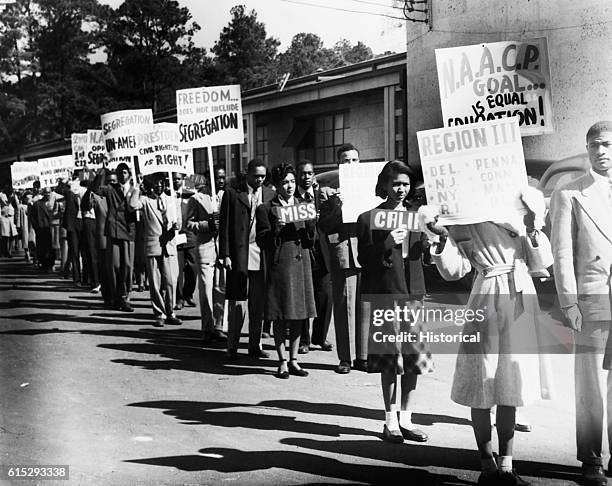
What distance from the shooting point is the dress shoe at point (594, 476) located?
4.54 metres

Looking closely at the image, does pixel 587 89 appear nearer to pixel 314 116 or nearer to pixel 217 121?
pixel 314 116

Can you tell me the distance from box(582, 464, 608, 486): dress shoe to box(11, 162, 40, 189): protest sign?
59.2 ft

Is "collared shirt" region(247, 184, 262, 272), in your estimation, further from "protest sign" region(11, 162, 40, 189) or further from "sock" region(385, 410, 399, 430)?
"protest sign" region(11, 162, 40, 189)

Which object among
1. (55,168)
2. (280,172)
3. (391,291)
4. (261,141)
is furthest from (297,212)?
(55,168)

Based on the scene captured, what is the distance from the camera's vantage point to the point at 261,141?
43.5 ft

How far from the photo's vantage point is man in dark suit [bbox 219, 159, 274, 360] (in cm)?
823

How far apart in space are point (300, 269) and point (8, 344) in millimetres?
3804

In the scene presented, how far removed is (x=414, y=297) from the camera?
19.1ft

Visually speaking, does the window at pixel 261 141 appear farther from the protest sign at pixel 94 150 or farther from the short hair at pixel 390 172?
the short hair at pixel 390 172

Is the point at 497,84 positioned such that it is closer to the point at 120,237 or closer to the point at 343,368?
the point at 343,368

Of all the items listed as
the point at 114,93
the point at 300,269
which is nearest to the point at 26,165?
the point at 114,93

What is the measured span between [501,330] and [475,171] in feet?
2.95

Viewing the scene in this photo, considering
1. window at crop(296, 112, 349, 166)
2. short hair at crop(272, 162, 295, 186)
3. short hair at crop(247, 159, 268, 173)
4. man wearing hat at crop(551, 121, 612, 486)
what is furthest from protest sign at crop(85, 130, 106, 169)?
man wearing hat at crop(551, 121, 612, 486)

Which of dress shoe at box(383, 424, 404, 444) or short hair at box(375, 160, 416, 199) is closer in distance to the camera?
dress shoe at box(383, 424, 404, 444)
